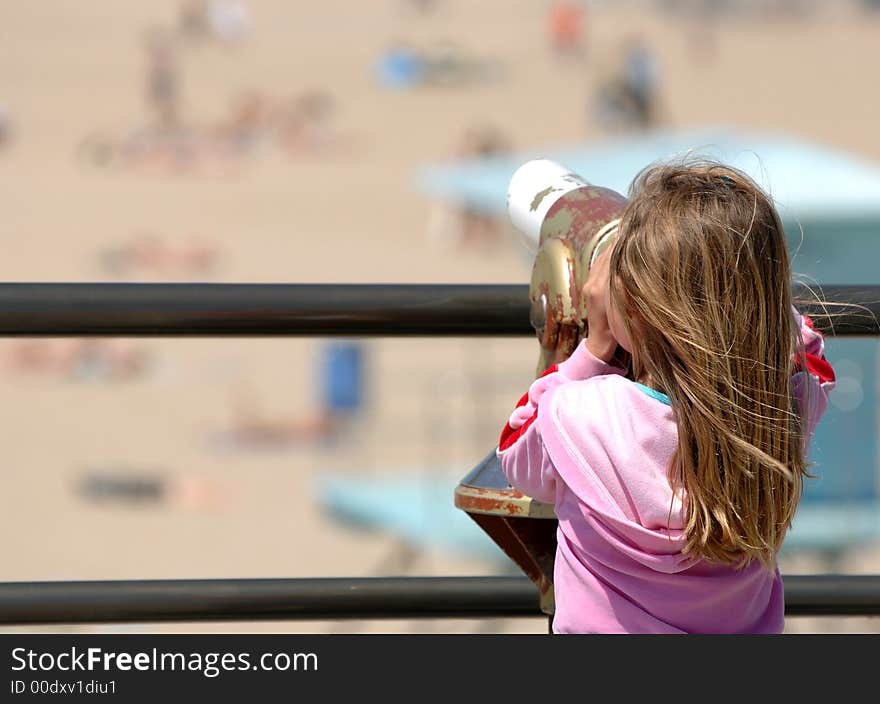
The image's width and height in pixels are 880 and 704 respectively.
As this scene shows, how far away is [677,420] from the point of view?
1315 mm

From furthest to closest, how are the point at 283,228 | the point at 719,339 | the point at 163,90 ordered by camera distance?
1. the point at 163,90
2. the point at 283,228
3. the point at 719,339

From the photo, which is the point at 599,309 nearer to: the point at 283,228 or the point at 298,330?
the point at 298,330

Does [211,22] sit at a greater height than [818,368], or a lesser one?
greater

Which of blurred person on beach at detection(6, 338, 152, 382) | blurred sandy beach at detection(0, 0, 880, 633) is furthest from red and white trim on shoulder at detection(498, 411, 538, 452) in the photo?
blurred person on beach at detection(6, 338, 152, 382)

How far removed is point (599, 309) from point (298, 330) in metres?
0.42

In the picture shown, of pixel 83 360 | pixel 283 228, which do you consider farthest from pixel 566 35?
pixel 83 360

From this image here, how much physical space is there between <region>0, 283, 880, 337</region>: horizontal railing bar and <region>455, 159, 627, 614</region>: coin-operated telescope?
17 cm

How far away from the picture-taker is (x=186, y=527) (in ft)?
33.8

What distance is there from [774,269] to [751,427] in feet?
0.47

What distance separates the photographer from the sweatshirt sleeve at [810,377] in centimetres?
139

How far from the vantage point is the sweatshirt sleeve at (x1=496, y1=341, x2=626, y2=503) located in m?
1.35

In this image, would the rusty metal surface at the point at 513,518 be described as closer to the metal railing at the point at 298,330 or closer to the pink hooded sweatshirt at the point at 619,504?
the pink hooded sweatshirt at the point at 619,504

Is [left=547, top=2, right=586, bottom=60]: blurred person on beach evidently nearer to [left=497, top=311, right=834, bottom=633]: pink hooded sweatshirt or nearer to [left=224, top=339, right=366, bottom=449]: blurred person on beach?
[left=224, top=339, right=366, bottom=449]: blurred person on beach

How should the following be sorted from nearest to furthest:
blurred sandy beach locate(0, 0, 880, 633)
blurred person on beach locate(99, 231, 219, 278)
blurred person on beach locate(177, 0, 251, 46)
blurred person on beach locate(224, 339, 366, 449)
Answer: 1. blurred sandy beach locate(0, 0, 880, 633)
2. blurred person on beach locate(224, 339, 366, 449)
3. blurred person on beach locate(99, 231, 219, 278)
4. blurred person on beach locate(177, 0, 251, 46)
